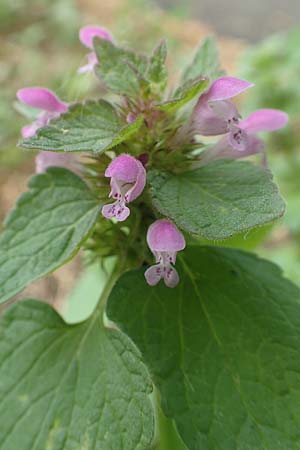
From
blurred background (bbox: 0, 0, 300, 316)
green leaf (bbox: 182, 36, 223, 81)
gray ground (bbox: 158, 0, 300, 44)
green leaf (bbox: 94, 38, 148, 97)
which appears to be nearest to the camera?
green leaf (bbox: 94, 38, 148, 97)

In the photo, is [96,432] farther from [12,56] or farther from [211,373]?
[12,56]

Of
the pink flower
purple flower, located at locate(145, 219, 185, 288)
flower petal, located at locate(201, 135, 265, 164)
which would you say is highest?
the pink flower

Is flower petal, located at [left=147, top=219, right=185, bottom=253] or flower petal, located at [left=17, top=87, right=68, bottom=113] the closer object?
flower petal, located at [left=147, top=219, right=185, bottom=253]

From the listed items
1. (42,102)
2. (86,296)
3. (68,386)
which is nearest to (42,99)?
(42,102)

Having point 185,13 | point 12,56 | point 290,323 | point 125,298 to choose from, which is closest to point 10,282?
point 125,298

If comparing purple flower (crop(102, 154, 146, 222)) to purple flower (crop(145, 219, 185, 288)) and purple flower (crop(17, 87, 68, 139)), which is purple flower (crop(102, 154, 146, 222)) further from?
purple flower (crop(17, 87, 68, 139))

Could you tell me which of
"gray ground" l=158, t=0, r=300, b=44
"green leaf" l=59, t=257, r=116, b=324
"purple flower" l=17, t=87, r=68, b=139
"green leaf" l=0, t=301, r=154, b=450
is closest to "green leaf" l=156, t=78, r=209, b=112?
"purple flower" l=17, t=87, r=68, b=139

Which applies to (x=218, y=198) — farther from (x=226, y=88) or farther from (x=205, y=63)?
(x=205, y=63)

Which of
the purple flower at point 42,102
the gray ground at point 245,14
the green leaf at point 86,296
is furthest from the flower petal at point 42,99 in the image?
the gray ground at point 245,14
